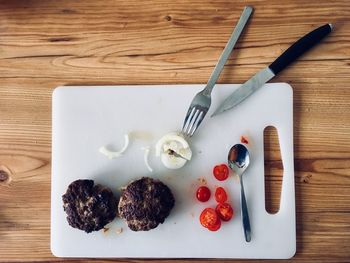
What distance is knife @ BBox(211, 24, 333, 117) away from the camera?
1555mm

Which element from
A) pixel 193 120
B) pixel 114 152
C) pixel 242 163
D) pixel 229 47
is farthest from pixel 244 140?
pixel 114 152

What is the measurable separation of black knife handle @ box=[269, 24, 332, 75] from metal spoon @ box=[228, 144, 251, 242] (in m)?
0.28

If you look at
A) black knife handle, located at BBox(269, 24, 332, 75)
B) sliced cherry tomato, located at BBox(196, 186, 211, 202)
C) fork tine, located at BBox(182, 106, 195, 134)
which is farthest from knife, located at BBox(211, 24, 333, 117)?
sliced cherry tomato, located at BBox(196, 186, 211, 202)

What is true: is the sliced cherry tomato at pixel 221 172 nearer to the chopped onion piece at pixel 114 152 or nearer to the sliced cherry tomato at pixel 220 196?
the sliced cherry tomato at pixel 220 196

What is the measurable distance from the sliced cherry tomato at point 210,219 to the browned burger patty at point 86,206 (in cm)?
30

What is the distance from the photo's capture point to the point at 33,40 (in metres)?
1.61

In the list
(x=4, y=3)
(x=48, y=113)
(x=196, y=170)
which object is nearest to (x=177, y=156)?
(x=196, y=170)

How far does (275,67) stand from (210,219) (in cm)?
53

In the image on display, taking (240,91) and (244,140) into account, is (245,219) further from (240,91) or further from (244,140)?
(240,91)

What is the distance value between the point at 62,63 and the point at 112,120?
0.26 metres

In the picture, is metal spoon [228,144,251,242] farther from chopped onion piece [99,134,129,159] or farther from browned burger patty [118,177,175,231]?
chopped onion piece [99,134,129,159]

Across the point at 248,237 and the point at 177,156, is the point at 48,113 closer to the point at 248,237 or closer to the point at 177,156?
the point at 177,156

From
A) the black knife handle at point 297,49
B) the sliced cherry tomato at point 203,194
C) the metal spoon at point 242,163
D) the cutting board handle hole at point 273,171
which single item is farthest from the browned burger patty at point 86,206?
the black knife handle at point 297,49

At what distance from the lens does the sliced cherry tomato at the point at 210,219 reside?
4.99ft
